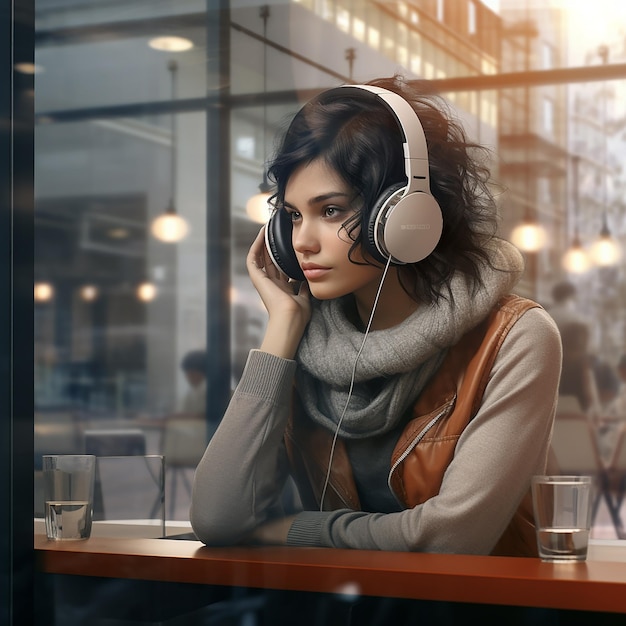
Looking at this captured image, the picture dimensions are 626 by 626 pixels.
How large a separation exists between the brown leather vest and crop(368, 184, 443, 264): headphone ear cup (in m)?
0.12

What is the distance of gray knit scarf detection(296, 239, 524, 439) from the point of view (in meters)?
1.21

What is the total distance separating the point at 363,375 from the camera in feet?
4.21

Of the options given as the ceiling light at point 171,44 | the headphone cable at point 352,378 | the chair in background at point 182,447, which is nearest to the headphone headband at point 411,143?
the headphone cable at point 352,378

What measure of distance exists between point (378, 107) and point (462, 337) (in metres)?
0.31

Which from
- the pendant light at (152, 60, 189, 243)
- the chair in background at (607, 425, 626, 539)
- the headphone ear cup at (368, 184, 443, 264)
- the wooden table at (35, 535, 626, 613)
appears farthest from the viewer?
the pendant light at (152, 60, 189, 243)

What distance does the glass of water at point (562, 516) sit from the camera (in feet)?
3.51

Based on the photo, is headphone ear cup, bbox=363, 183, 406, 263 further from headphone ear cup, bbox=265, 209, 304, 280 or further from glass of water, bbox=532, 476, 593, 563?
glass of water, bbox=532, 476, 593, 563

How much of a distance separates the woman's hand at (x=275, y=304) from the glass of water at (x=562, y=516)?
1.25 feet

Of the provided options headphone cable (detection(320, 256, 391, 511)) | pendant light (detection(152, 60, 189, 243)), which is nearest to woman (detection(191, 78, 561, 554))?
headphone cable (detection(320, 256, 391, 511))

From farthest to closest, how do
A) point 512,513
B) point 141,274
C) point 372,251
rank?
point 141,274, point 372,251, point 512,513

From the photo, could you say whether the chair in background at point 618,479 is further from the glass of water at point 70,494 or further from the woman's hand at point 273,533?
the glass of water at point 70,494

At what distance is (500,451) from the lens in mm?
1158

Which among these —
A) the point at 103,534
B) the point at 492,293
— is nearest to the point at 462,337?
the point at 492,293

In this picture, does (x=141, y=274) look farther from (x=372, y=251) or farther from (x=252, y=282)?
(x=372, y=251)
